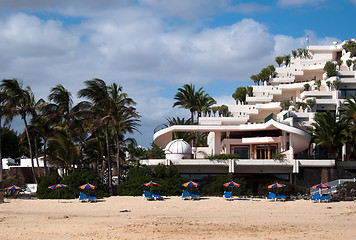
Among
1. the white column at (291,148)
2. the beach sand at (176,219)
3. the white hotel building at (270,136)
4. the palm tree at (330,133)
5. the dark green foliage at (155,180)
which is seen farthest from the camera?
the white column at (291,148)

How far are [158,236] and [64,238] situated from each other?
3937 millimetres

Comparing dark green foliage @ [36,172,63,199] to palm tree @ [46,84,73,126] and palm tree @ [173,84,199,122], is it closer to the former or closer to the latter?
palm tree @ [46,84,73,126]

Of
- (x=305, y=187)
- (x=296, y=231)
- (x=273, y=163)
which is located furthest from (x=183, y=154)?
(x=296, y=231)

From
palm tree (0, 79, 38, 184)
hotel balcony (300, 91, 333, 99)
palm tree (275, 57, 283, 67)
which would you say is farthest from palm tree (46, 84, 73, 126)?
palm tree (275, 57, 283, 67)

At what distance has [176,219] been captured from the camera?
26562 mm

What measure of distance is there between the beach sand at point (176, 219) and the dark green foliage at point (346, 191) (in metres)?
2.60

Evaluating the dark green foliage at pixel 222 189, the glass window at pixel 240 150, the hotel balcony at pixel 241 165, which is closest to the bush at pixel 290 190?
the dark green foliage at pixel 222 189

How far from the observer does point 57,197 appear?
1591 inches

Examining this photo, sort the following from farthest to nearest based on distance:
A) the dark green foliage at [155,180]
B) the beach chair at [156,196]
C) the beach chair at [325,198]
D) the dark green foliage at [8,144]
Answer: the dark green foliage at [8,144] < the dark green foliage at [155,180] < the beach chair at [156,196] < the beach chair at [325,198]

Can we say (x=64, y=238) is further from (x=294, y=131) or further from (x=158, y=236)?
(x=294, y=131)

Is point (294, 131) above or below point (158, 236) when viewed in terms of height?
above

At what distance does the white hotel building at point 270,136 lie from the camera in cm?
4553

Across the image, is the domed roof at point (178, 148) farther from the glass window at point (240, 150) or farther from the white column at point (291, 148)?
the white column at point (291, 148)

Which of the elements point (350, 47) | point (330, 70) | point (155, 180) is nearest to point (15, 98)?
point (155, 180)
